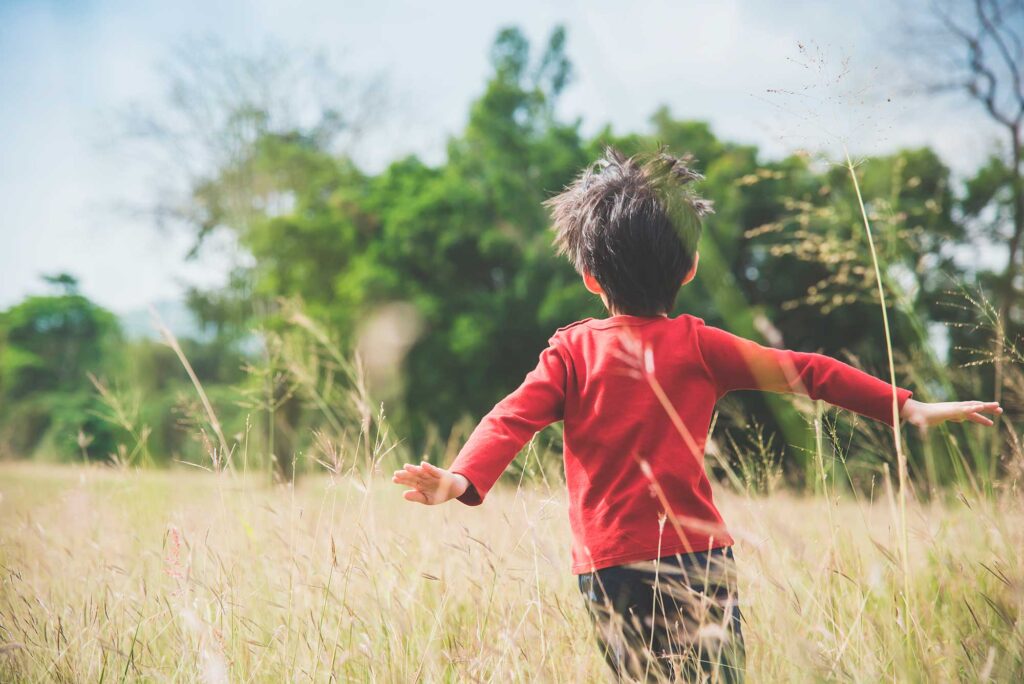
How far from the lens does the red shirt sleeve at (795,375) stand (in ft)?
5.16

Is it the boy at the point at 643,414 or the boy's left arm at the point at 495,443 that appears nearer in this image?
the boy's left arm at the point at 495,443

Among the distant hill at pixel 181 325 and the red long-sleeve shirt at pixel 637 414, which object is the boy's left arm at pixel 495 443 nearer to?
the red long-sleeve shirt at pixel 637 414

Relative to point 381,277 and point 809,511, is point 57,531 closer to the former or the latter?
point 809,511

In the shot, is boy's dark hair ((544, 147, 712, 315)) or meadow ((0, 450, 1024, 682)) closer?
meadow ((0, 450, 1024, 682))

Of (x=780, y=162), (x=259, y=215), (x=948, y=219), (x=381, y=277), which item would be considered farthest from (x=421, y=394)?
(x=948, y=219)

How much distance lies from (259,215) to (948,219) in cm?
1667

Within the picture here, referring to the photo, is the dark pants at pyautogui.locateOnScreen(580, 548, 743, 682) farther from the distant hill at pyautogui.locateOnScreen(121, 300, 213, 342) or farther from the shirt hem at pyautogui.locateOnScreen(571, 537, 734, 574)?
the distant hill at pyautogui.locateOnScreen(121, 300, 213, 342)

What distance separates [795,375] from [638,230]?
1.76ft

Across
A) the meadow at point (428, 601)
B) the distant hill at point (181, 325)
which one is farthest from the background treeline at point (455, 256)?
the meadow at point (428, 601)

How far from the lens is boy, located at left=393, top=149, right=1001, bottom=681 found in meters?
1.54

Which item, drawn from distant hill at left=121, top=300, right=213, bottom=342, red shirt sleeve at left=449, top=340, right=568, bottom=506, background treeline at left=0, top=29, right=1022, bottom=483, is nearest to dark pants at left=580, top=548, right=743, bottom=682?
red shirt sleeve at left=449, top=340, right=568, bottom=506

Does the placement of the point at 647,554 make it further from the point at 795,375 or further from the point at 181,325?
the point at 181,325

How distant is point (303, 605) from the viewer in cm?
228

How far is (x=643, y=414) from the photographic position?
5.39ft
